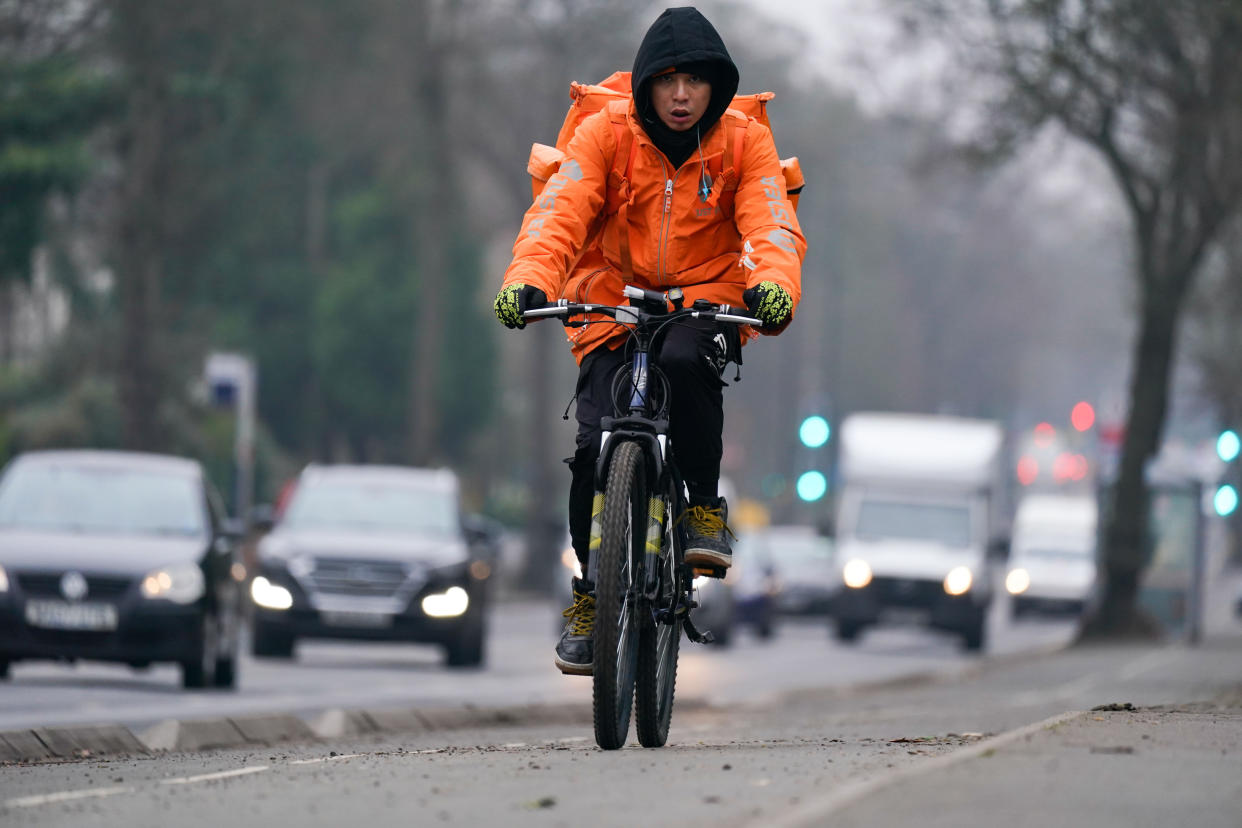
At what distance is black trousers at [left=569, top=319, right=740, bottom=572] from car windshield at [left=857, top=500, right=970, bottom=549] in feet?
87.7

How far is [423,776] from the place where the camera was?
264 inches

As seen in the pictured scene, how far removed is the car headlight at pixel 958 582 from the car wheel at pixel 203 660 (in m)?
18.8

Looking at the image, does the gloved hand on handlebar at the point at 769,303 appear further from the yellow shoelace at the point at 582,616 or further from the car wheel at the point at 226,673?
the car wheel at the point at 226,673

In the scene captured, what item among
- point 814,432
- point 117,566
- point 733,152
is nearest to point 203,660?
point 117,566

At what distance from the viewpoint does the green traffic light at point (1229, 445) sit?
A: 28.3m

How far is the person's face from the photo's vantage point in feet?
25.6

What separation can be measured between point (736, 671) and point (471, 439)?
4216cm

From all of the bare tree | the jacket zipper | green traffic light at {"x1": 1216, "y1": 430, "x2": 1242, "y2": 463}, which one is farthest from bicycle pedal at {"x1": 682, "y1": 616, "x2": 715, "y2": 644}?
Answer: green traffic light at {"x1": 1216, "y1": 430, "x2": 1242, "y2": 463}

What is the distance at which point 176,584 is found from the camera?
1567 centimetres

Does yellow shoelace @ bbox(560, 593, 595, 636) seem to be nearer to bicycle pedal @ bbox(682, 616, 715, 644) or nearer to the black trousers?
the black trousers

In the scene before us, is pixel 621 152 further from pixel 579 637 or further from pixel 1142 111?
pixel 1142 111

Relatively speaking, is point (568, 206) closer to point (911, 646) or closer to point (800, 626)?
point (911, 646)

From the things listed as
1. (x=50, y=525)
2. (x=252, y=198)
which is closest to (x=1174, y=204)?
(x=50, y=525)

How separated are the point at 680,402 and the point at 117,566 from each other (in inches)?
330
